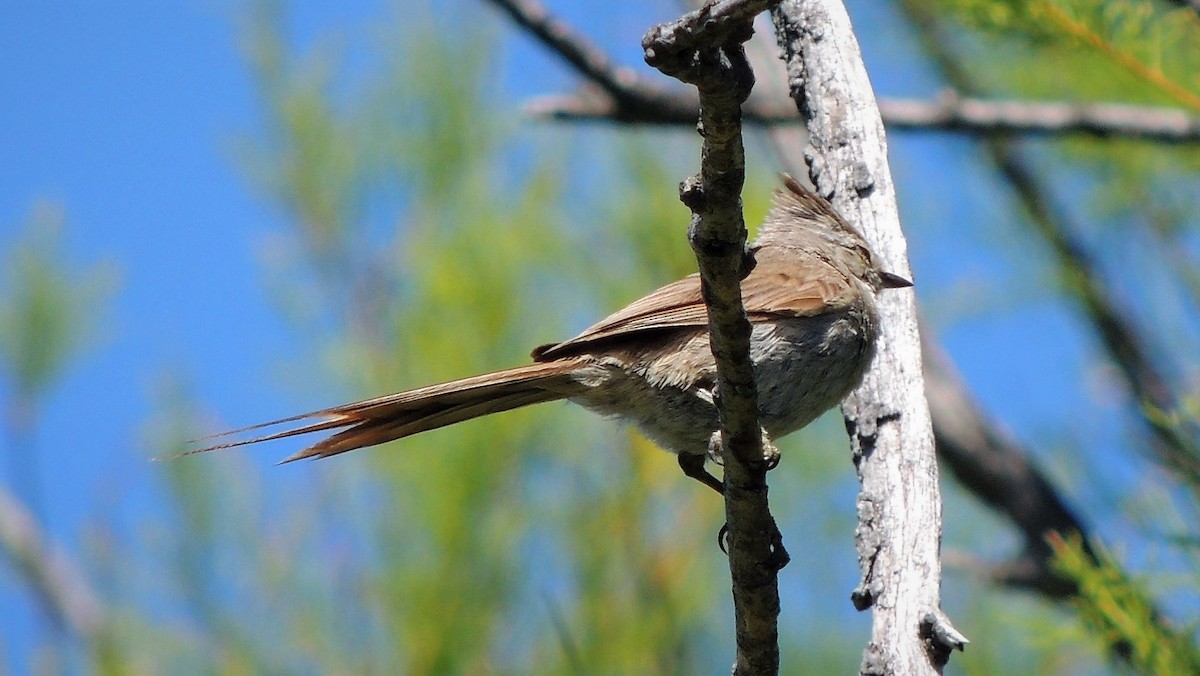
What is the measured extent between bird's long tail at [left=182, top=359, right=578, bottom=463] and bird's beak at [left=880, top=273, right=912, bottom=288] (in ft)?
3.31

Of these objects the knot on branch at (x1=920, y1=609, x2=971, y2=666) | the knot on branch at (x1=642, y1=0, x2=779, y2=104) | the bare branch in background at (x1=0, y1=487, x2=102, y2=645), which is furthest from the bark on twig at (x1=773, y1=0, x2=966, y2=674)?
the bare branch in background at (x1=0, y1=487, x2=102, y2=645)

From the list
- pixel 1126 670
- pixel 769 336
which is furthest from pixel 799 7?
pixel 1126 670

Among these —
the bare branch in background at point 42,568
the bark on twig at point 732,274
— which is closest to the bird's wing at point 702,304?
the bark on twig at point 732,274

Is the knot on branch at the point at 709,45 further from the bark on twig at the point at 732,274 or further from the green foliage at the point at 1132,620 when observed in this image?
the green foliage at the point at 1132,620

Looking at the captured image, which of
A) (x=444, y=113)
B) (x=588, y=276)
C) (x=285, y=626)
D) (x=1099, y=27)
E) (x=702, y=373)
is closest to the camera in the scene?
(x=702, y=373)

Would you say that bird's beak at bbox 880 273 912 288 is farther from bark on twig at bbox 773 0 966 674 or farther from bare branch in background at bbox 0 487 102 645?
bare branch in background at bbox 0 487 102 645

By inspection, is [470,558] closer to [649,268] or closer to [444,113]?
[649,268]

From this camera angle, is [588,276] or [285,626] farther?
[588,276]

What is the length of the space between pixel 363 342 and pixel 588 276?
119cm

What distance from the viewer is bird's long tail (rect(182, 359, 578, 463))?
3373 millimetres

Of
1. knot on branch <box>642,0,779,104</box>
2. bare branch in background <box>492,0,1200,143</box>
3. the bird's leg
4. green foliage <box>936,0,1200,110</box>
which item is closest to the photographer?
knot on branch <box>642,0,779,104</box>

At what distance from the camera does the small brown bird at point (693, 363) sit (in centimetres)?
378

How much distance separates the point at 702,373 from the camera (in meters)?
3.78

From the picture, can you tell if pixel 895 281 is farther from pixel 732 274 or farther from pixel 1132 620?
pixel 732 274
